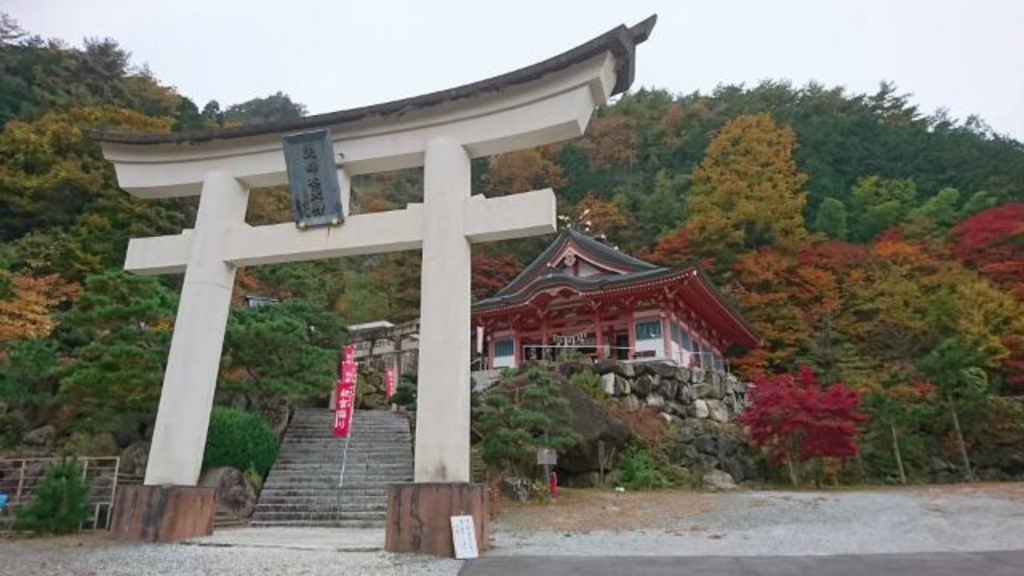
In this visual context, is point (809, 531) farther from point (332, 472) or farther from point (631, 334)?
point (631, 334)

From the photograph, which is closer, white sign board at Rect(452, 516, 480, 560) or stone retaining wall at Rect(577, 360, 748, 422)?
white sign board at Rect(452, 516, 480, 560)

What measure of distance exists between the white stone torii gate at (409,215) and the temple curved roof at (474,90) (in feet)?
0.05

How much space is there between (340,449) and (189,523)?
19.2ft

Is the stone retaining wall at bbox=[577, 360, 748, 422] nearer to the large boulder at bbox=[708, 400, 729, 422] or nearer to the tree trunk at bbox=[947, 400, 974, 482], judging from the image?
the large boulder at bbox=[708, 400, 729, 422]

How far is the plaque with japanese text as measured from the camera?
7613 mm

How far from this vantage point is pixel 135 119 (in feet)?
83.9

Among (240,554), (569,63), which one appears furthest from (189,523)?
(569,63)

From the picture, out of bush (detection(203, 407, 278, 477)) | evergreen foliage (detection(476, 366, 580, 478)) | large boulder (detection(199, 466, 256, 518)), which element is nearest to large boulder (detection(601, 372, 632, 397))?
evergreen foliage (detection(476, 366, 580, 478))

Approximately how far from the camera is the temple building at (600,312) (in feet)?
62.0

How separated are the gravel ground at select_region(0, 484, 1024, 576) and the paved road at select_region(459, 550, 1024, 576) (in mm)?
502

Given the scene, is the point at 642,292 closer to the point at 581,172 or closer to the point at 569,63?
the point at 569,63

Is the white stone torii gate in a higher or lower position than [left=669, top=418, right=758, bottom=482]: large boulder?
higher

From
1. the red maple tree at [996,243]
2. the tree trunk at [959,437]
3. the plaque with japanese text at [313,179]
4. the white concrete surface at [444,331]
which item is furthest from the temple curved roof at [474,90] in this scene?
the red maple tree at [996,243]

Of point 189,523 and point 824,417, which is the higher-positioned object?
point 824,417
